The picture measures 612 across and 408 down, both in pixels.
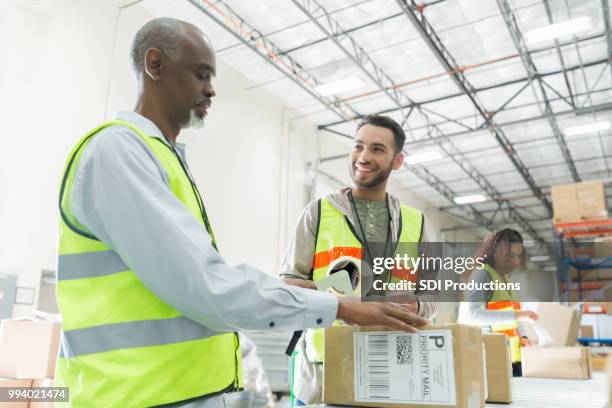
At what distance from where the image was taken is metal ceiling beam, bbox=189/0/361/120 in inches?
246

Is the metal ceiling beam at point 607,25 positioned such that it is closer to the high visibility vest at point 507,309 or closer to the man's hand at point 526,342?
the man's hand at point 526,342

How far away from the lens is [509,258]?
323 centimetres

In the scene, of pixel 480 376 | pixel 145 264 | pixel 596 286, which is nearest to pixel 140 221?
pixel 145 264

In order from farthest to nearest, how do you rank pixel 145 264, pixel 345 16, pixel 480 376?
pixel 345 16 → pixel 480 376 → pixel 145 264

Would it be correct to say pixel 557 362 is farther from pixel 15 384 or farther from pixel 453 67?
pixel 453 67

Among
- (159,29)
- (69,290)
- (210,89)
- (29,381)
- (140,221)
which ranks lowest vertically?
(29,381)

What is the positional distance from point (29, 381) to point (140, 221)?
345 cm

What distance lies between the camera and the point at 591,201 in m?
7.77

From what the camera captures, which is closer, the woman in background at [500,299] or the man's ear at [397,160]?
the man's ear at [397,160]

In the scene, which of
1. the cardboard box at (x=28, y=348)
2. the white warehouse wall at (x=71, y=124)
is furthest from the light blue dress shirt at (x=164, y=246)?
the white warehouse wall at (x=71, y=124)

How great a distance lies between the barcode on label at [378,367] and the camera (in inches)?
47.8

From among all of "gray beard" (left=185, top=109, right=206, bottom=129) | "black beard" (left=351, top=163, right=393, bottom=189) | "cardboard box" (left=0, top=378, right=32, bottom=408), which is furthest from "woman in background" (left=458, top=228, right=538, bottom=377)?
"cardboard box" (left=0, top=378, right=32, bottom=408)

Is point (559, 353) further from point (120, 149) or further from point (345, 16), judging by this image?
point (345, 16)

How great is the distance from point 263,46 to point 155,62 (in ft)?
20.4
